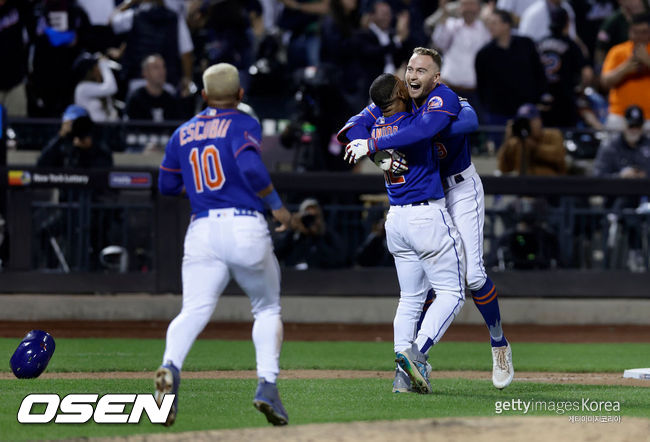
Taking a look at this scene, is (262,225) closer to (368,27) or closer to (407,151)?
(407,151)

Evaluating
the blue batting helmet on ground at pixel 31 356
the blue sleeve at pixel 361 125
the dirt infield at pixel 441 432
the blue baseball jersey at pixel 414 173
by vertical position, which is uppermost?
the blue sleeve at pixel 361 125

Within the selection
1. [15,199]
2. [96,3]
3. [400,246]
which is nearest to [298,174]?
[15,199]

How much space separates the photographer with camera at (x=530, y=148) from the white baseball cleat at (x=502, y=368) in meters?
6.20

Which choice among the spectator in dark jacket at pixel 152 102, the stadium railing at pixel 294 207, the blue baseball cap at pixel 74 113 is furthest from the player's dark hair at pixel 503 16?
the blue baseball cap at pixel 74 113

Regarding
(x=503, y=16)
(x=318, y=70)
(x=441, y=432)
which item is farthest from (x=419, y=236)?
(x=503, y=16)

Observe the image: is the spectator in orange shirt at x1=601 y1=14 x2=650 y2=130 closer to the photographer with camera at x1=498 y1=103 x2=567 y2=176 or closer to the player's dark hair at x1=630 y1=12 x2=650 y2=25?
the player's dark hair at x1=630 y1=12 x2=650 y2=25

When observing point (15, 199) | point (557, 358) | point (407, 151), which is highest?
point (407, 151)

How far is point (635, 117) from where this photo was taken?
46.0ft

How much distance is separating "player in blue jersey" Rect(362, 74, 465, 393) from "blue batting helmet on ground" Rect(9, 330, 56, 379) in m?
2.64

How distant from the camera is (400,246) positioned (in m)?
7.70

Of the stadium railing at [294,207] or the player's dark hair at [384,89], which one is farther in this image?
the stadium railing at [294,207]

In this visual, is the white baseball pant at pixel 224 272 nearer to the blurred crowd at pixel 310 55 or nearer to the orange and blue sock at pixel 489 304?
the orange and blue sock at pixel 489 304

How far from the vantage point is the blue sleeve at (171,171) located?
6.31 meters

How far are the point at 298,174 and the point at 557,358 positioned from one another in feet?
12.9
